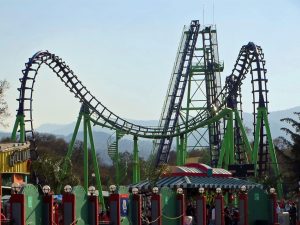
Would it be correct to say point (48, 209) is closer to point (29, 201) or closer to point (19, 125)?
point (29, 201)

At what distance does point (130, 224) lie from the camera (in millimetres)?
24391

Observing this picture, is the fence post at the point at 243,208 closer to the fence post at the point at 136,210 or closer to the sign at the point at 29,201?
the fence post at the point at 136,210

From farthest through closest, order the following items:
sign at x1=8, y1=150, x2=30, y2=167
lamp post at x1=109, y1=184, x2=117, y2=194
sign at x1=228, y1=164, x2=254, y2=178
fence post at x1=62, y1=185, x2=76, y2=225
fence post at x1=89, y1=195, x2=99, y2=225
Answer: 1. sign at x1=228, y1=164, x2=254, y2=178
2. sign at x1=8, y1=150, x2=30, y2=167
3. lamp post at x1=109, y1=184, x2=117, y2=194
4. fence post at x1=89, y1=195, x2=99, y2=225
5. fence post at x1=62, y1=185, x2=76, y2=225

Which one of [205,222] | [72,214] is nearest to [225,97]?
[205,222]

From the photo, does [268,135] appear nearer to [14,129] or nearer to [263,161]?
[263,161]

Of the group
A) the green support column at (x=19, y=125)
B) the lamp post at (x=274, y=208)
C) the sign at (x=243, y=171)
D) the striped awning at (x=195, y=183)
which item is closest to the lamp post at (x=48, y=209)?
the lamp post at (x=274, y=208)

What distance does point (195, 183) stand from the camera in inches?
1342

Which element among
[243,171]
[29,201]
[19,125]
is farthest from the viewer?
[19,125]

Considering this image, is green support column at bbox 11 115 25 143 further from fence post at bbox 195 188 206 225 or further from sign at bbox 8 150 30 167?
fence post at bbox 195 188 206 225

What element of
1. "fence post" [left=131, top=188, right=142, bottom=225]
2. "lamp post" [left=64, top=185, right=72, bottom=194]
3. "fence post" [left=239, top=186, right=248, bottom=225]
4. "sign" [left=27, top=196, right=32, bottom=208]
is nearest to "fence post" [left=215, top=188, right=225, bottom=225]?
"fence post" [left=239, top=186, right=248, bottom=225]

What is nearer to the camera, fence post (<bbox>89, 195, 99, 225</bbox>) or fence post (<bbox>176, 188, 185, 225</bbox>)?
fence post (<bbox>89, 195, 99, 225</bbox>)

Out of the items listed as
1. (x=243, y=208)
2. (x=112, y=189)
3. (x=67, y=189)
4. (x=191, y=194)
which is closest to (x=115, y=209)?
(x=112, y=189)

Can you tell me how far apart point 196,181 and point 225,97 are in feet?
52.8

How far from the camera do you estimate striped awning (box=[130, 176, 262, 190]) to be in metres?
33.5
